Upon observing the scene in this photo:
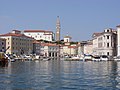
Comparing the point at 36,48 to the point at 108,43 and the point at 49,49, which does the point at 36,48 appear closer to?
the point at 49,49

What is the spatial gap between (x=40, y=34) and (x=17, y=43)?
194 feet

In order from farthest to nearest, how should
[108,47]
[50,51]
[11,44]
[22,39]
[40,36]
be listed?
1. [40,36]
2. [50,51]
3. [22,39]
4. [11,44]
5. [108,47]

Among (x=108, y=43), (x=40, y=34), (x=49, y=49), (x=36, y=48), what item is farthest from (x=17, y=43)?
(x=40, y=34)

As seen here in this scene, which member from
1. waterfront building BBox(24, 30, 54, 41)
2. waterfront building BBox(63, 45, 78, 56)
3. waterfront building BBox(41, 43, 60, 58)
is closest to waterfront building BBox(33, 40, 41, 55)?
waterfront building BBox(41, 43, 60, 58)

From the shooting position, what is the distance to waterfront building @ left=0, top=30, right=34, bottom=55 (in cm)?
11712

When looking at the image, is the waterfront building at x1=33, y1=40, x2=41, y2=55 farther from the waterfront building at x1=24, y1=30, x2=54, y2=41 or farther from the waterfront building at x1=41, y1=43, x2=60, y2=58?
the waterfront building at x1=24, y1=30, x2=54, y2=41

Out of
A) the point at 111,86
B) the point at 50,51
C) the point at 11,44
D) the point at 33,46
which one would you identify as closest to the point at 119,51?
the point at 11,44

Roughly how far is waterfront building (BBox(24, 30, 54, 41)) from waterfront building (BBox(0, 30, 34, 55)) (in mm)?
42409

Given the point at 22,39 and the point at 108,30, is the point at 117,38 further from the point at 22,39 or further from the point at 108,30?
the point at 22,39

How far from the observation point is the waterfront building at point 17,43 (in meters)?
117

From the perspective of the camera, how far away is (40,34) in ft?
590

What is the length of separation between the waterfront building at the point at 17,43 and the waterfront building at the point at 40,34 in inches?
1670

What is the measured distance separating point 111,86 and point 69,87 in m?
2.91

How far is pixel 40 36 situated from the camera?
17975 centimetres
